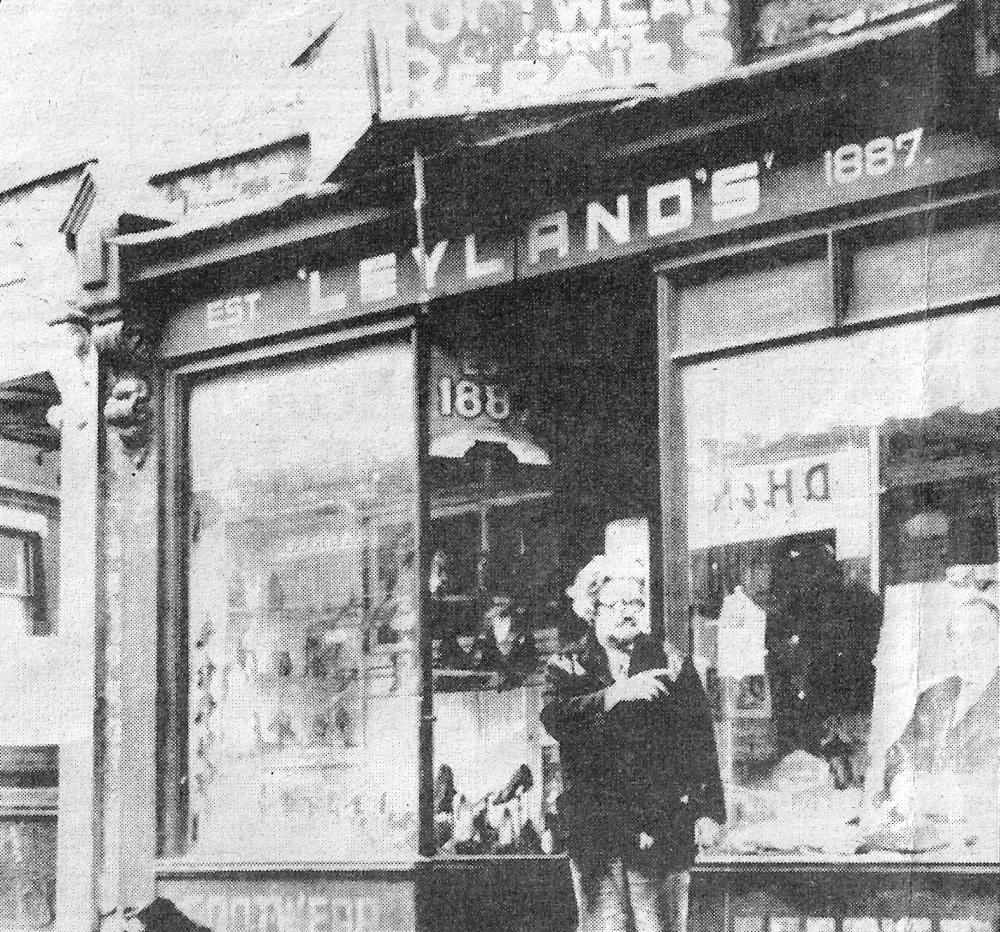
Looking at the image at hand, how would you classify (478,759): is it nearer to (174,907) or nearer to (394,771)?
(394,771)

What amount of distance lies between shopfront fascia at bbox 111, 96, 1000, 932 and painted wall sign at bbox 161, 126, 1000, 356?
1cm

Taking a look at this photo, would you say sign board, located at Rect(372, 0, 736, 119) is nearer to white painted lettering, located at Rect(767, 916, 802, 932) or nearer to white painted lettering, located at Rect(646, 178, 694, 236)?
white painted lettering, located at Rect(646, 178, 694, 236)

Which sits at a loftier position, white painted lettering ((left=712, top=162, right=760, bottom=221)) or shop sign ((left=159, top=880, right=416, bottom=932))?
white painted lettering ((left=712, top=162, right=760, bottom=221))

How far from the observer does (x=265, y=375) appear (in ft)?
27.7

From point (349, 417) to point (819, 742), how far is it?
2800 millimetres

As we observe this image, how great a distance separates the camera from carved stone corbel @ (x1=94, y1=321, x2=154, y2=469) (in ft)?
28.9

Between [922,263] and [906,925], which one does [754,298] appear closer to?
A: [922,263]

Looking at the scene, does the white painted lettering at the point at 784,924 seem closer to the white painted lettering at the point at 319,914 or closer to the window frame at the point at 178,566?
the white painted lettering at the point at 319,914

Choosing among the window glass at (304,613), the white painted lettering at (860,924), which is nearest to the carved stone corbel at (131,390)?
the window glass at (304,613)

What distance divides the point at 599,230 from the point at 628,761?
7.16 feet

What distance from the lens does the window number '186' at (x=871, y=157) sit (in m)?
6.34

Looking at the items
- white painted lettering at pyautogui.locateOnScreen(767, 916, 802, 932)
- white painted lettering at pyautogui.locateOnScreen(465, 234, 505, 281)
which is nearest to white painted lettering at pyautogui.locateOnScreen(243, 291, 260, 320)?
white painted lettering at pyautogui.locateOnScreen(465, 234, 505, 281)

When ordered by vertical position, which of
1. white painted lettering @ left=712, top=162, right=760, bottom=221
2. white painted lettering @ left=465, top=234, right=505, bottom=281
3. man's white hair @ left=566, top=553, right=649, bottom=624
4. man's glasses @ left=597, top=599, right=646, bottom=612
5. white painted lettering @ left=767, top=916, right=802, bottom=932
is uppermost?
white painted lettering @ left=712, top=162, right=760, bottom=221

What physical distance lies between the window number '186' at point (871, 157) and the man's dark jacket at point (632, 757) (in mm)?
1966
